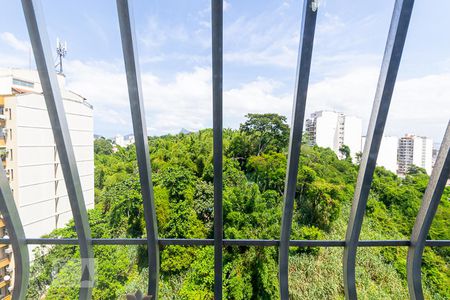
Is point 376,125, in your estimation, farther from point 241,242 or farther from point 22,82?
point 22,82

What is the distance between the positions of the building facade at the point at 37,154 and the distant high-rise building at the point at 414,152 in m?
4.07

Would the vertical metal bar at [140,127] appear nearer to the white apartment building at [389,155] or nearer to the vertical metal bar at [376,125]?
the vertical metal bar at [376,125]

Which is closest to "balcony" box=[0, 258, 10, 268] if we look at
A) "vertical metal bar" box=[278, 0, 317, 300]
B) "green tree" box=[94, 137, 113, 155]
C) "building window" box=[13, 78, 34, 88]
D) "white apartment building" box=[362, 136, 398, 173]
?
"green tree" box=[94, 137, 113, 155]

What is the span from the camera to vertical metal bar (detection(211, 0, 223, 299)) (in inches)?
72.4

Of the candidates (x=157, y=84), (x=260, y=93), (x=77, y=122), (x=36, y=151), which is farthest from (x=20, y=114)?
(x=260, y=93)

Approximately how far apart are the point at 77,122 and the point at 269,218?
3.14 metres

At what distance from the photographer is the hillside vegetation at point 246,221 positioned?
3111 millimetres

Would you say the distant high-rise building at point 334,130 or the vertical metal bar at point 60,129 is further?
the distant high-rise building at point 334,130

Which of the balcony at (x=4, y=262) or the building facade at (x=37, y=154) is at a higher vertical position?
the building facade at (x=37, y=154)

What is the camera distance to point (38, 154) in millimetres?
2930

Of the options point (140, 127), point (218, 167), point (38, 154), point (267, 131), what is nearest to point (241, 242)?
point (218, 167)

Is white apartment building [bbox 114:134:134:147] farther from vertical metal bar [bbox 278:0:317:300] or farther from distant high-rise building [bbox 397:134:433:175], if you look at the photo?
distant high-rise building [bbox 397:134:433:175]

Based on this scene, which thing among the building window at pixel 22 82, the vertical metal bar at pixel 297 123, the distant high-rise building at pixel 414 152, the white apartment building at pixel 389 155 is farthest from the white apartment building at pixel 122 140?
the distant high-rise building at pixel 414 152

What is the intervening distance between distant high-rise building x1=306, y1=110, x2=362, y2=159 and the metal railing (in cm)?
48
